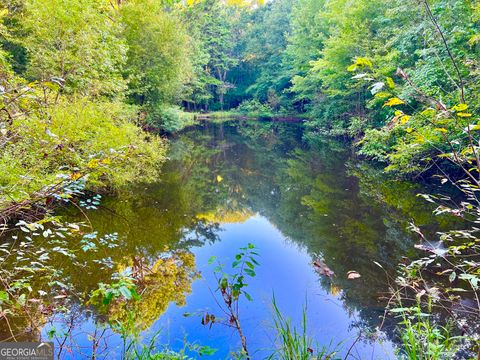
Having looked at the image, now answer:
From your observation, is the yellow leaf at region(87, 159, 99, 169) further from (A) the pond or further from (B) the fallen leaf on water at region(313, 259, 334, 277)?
(B) the fallen leaf on water at region(313, 259, 334, 277)

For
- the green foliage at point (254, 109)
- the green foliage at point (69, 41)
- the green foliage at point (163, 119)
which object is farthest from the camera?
the green foliage at point (254, 109)

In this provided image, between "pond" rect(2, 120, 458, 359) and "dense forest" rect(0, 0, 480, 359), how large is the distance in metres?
0.13

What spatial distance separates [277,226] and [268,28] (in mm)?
30529

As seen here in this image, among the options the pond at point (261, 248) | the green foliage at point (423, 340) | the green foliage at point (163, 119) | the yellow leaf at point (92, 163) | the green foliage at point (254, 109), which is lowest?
the green foliage at point (254, 109)

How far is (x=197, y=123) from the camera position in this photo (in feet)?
89.5

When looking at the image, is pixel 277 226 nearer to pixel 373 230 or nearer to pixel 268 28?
pixel 373 230

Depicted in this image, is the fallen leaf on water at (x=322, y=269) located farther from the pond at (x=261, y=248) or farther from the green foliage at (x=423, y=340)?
the green foliage at (x=423, y=340)

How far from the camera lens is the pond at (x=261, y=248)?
3422mm

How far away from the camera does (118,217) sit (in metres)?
6.46

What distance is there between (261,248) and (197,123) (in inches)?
901

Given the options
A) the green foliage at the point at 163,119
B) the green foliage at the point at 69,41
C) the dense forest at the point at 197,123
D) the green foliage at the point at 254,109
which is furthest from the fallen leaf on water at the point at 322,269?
the green foliage at the point at 254,109

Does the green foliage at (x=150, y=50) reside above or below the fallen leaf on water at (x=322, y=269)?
above

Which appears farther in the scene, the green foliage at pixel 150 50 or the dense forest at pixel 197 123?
the green foliage at pixel 150 50

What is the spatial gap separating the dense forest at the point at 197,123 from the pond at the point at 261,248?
126 millimetres
